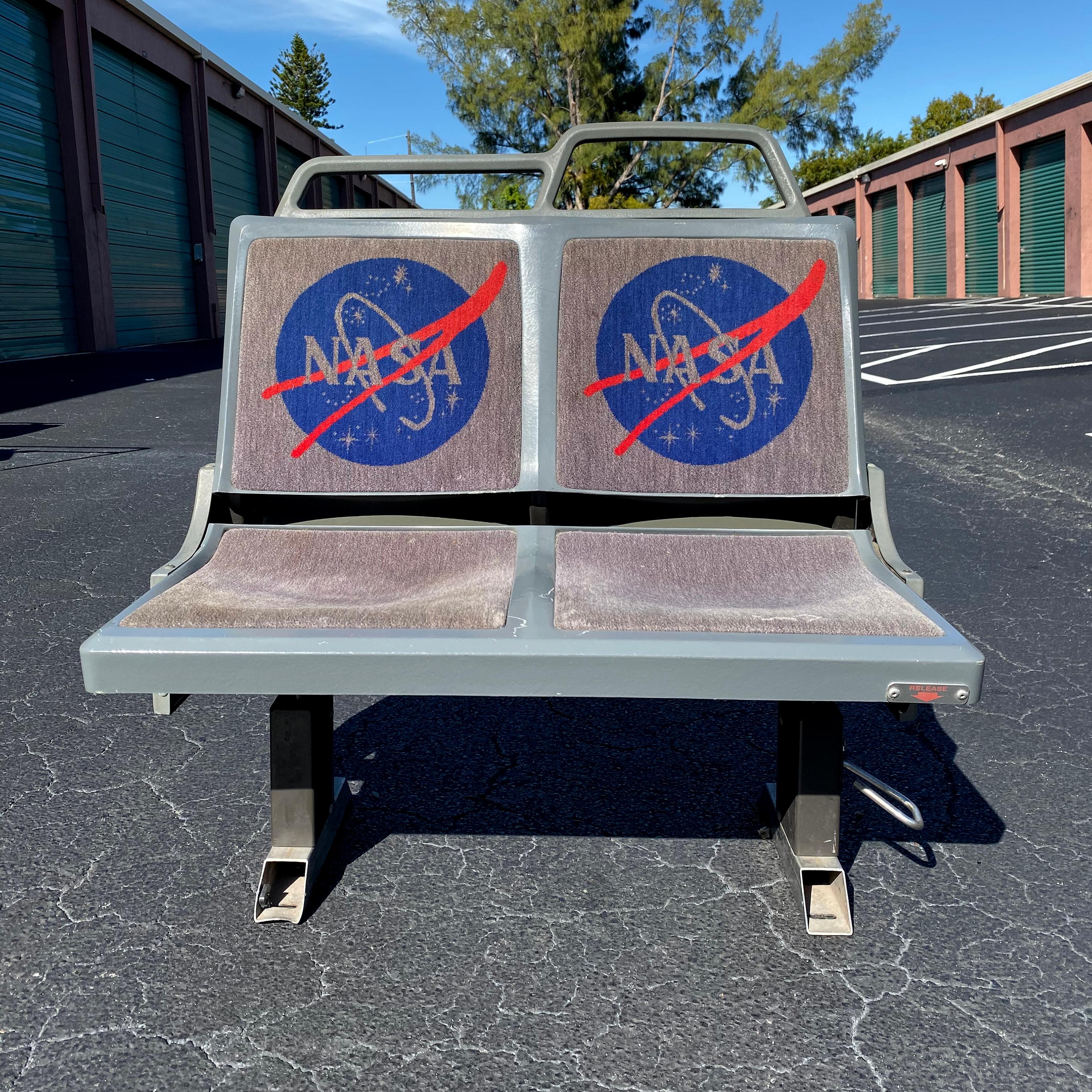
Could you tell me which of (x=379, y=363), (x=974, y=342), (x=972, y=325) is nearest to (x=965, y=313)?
(x=972, y=325)

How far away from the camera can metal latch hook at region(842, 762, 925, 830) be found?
206 cm

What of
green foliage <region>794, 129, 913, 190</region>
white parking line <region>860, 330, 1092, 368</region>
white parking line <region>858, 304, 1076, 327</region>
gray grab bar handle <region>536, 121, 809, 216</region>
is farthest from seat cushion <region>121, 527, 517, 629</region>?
green foliage <region>794, 129, 913, 190</region>

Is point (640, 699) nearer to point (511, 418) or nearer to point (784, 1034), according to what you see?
point (511, 418)

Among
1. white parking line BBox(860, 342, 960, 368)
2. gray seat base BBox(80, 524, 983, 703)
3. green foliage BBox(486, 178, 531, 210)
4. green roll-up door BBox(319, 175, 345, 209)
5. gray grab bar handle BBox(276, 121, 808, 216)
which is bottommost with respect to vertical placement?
gray seat base BBox(80, 524, 983, 703)

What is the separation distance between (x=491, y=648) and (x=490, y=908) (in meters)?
0.68

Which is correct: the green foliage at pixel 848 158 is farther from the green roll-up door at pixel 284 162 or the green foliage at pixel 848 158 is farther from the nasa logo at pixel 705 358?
the nasa logo at pixel 705 358

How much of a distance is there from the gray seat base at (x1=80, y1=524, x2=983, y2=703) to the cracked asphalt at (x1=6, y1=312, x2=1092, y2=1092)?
1.77 feet

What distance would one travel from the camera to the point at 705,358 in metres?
2.54

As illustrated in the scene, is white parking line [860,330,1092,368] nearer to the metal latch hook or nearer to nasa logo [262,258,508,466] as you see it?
nasa logo [262,258,508,466]

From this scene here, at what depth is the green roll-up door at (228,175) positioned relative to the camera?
22688mm

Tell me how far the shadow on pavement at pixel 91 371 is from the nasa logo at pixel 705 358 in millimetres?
7997

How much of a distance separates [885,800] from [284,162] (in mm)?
28538

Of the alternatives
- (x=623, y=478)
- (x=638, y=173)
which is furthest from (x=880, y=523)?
(x=638, y=173)

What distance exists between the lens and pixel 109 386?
12.0 m
